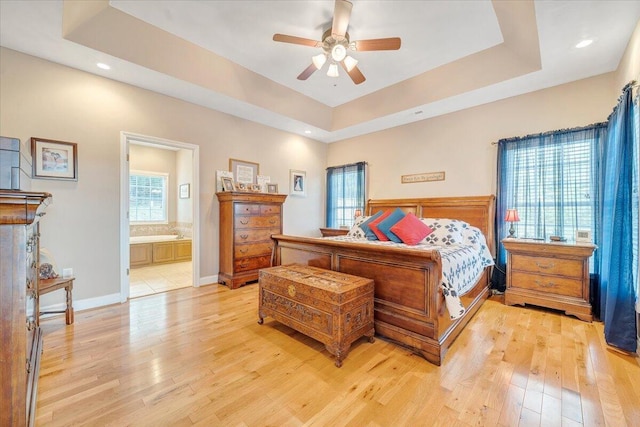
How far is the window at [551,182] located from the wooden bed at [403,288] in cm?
124

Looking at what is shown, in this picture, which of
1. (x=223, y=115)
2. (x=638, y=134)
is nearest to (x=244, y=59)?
(x=223, y=115)

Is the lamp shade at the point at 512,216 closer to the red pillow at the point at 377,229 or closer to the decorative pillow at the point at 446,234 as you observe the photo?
the decorative pillow at the point at 446,234

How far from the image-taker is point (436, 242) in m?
3.35

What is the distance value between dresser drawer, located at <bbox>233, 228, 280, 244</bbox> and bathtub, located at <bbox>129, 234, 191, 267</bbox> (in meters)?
2.66

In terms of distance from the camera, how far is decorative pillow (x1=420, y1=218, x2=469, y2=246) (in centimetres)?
331

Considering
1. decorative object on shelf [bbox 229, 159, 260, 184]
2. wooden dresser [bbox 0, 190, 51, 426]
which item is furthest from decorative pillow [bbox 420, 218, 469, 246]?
wooden dresser [bbox 0, 190, 51, 426]

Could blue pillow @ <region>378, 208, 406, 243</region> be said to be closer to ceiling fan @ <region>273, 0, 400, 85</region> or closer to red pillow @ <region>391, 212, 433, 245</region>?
red pillow @ <region>391, 212, 433, 245</region>

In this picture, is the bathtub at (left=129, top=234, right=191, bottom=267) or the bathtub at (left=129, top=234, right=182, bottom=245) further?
the bathtub at (left=129, top=234, right=182, bottom=245)

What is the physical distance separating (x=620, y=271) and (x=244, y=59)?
4.64 meters

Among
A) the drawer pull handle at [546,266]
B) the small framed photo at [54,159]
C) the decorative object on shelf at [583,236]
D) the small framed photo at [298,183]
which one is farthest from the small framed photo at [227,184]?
the decorative object on shelf at [583,236]

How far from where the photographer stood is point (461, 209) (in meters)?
3.98

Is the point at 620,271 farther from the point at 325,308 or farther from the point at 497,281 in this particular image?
the point at 325,308

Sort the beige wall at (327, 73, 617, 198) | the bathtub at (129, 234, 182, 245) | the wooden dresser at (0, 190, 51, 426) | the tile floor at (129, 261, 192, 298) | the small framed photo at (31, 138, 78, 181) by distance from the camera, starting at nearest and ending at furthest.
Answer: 1. the wooden dresser at (0, 190, 51, 426)
2. the small framed photo at (31, 138, 78, 181)
3. the beige wall at (327, 73, 617, 198)
4. the tile floor at (129, 261, 192, 298)
5. the bathtub at (129, 234, 182, 245)

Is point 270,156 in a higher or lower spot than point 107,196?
higher
